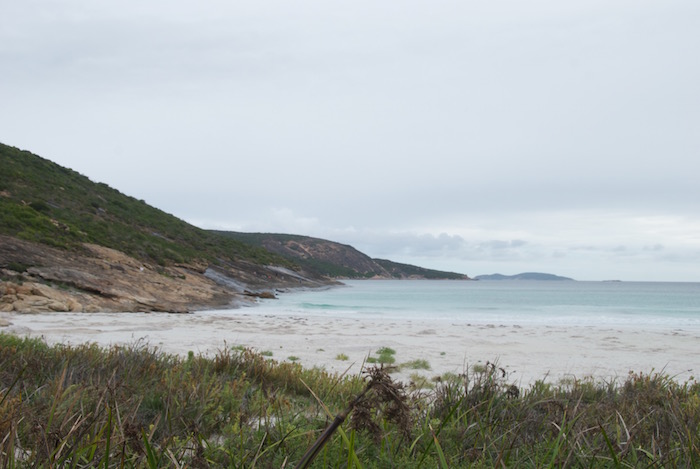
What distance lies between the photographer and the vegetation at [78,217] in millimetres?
25116

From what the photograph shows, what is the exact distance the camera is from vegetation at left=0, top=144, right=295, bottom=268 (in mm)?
25116

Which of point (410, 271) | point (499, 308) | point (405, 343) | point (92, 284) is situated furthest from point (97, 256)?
point (410, 271)

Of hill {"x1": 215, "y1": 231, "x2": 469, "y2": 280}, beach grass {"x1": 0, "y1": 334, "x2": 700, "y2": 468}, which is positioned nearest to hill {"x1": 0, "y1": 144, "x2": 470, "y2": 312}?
beach grass {"x1": 0, "y1": 334, "x2": 700, "y2": 468}

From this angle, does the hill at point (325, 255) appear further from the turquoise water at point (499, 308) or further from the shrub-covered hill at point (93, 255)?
the shrub-covered hill at point (93, 255)

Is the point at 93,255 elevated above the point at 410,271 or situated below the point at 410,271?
below

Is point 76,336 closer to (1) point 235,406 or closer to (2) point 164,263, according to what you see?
(1) point 235,406

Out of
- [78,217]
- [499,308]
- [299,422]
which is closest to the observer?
[299,422]

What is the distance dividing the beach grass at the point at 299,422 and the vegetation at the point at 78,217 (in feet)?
73.7

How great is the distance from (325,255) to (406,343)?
118703mm

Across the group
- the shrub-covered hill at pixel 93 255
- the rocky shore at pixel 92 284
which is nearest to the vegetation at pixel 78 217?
the shrub-covered hill at pixel 93 255

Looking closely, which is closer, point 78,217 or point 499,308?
point 78,217

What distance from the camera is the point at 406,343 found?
13.9 m

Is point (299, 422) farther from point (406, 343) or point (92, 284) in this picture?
point (92, 284)

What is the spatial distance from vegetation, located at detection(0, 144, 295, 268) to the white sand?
11576mm
